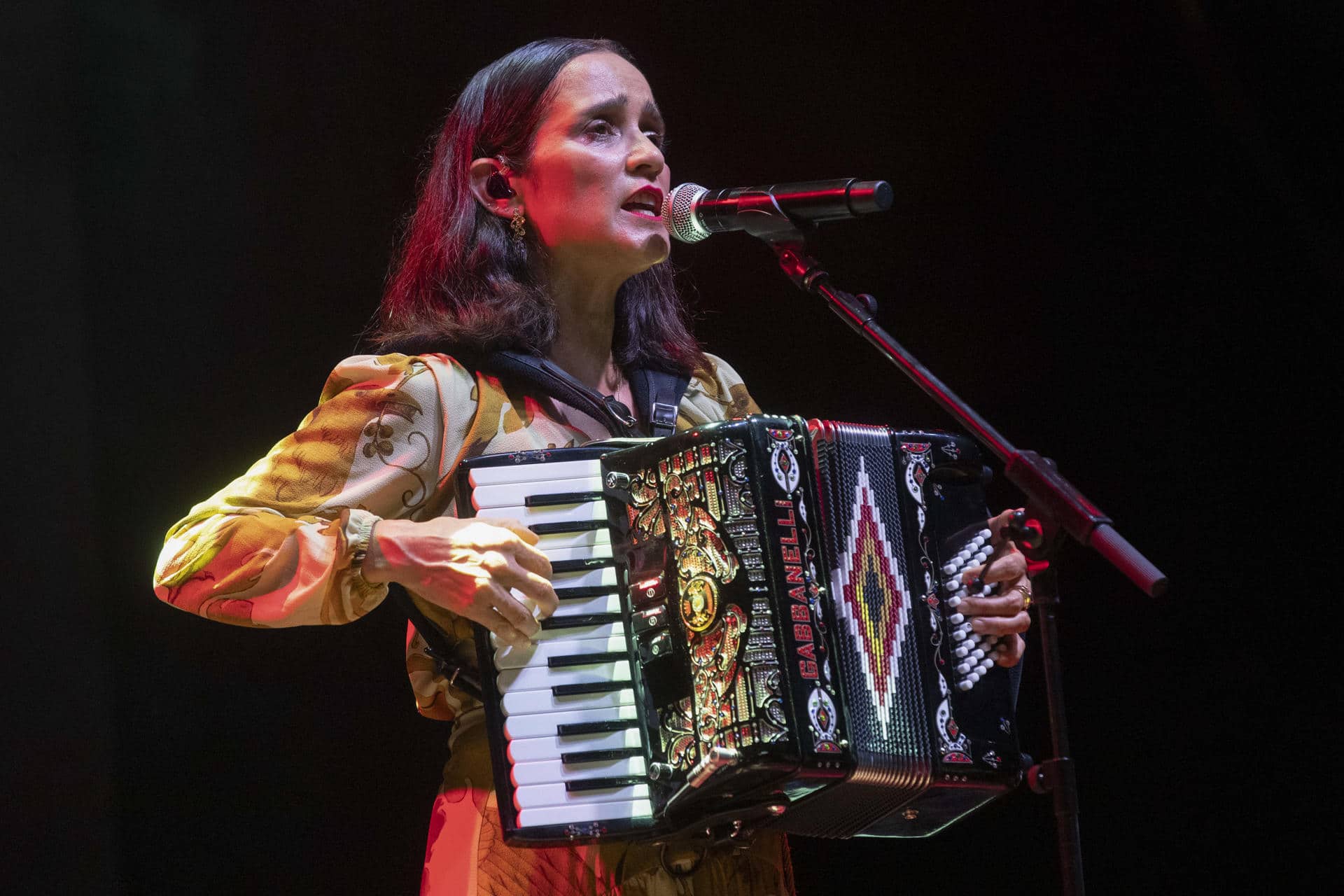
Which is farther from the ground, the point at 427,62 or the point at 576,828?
the point at 427,62

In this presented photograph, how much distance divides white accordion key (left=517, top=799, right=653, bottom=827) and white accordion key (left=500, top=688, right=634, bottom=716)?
0.13 metres

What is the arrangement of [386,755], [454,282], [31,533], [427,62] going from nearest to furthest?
[454,282] < [31,533] < [386,755] < [427,62]

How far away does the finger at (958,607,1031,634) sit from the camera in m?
2.01

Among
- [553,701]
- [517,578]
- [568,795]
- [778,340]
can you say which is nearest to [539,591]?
[517,578]

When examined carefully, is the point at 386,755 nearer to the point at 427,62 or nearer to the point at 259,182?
the point at 259,182

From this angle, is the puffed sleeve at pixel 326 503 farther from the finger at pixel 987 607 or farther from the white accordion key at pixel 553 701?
the finger at pixel 987 607

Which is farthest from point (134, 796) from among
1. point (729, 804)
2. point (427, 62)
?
point (427, 62)

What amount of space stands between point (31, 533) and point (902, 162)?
2245 millimetres

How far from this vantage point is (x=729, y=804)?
181cm

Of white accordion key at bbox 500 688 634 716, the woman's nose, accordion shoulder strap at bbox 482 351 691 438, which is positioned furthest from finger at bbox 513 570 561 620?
the woman's nose

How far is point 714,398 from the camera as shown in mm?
2613

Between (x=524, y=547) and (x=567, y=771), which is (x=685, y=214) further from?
(x=567, y=771)

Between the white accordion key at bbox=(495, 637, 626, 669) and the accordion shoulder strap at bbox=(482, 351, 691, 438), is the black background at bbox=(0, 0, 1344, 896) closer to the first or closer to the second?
the accordion shoulder strap at bbox=(482, 351, 691, 438)

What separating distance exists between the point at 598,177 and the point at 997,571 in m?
0.96
